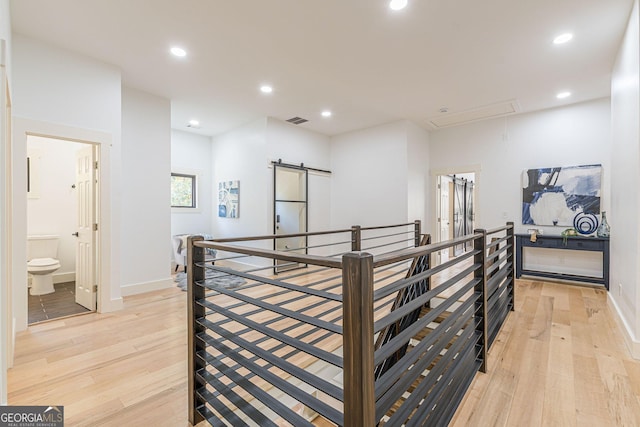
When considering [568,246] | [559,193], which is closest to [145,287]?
[568,246]

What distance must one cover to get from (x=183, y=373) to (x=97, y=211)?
2468 mm

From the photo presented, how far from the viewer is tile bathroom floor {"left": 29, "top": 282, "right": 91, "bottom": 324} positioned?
338cm

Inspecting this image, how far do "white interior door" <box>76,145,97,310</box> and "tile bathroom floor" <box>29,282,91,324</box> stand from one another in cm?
12

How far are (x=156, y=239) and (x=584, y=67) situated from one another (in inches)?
248

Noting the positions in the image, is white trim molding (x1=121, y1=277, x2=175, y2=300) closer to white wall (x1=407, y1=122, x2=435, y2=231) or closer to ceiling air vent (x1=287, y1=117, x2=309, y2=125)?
ceiling air vent (x1=287, y1=117, x2=309, y2=125)

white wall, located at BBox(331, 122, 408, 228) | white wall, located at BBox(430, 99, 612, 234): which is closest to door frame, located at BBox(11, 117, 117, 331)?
white wall, located at BBox(331, 122, 408, 228)

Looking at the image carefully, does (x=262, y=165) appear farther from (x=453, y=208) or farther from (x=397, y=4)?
(x=453, y=208)

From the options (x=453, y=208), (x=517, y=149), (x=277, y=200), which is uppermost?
(x=517, y=149)

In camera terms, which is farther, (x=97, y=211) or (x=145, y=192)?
(x=145, y=192)

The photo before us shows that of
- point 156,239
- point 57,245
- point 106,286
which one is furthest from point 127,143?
point 57,245

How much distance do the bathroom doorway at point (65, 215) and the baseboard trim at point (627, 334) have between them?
5464mm

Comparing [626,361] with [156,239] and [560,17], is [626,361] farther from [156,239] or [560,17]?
[156,239]

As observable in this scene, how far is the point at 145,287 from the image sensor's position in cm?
428

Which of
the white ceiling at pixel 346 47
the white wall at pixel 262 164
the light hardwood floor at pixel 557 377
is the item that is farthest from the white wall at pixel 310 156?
the light hardwood floor at pixel 557 377
